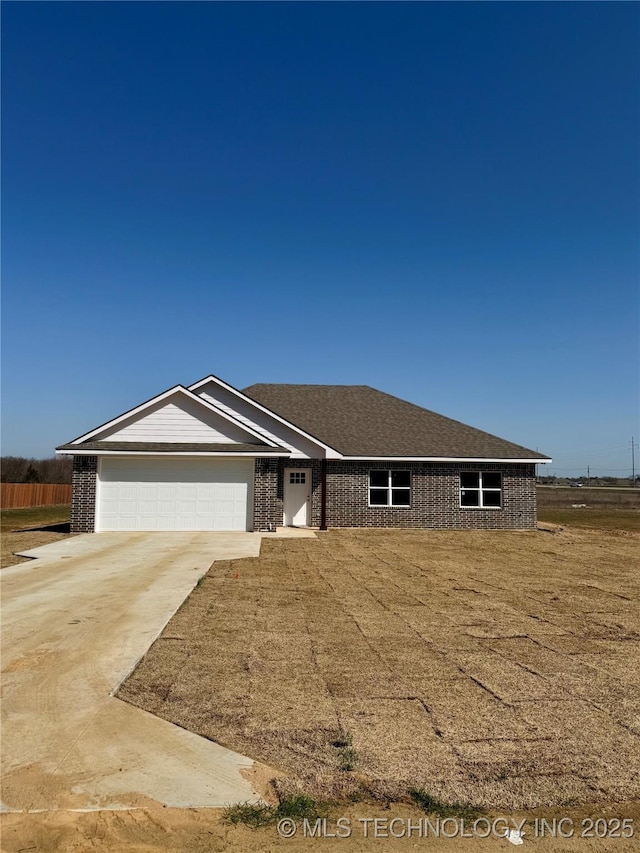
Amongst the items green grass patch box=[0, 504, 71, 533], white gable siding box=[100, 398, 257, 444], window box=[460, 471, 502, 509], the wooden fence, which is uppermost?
white gable siding box=[100, 398, 257, 444]

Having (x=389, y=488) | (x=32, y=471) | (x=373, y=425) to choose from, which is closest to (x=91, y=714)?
(x=389, y=488)

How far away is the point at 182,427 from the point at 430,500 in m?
9.78

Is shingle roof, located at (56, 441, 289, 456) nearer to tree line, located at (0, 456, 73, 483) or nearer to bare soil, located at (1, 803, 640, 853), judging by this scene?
bare soil, located at (1, 803, 640, 853)

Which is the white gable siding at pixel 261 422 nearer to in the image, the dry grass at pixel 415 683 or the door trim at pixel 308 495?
the door trim at pixel 308 495

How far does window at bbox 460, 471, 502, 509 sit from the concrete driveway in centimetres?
1440

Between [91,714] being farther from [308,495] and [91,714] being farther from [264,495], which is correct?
[308,495]

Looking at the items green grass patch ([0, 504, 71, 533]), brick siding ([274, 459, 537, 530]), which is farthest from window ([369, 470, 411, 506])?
green grass patch ([0, 504, 71, 533])

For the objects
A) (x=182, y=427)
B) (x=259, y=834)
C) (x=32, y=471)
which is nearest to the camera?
(x=259, y=834)

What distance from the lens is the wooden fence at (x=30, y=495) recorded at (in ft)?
131

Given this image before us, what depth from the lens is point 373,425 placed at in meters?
25.4

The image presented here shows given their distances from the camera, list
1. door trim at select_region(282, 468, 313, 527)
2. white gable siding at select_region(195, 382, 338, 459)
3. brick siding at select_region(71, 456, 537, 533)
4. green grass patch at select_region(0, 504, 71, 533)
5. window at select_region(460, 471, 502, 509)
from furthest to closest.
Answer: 1. green grass patch at select_region(0, 504, 71, 533)
2. window at select_region(460, 471, 502, 509)
3. door trim at select_region(282, 468, 313, 527)
4. brick siding at select_region(71, 456, 537, 533)
5. white gable siding at select_region(195, 382, 338, 459)

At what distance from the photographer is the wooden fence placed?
40.0 meters

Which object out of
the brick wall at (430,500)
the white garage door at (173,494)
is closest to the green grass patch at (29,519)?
the white garage door at (173,494)

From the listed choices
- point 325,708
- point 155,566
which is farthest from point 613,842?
point 155,566
